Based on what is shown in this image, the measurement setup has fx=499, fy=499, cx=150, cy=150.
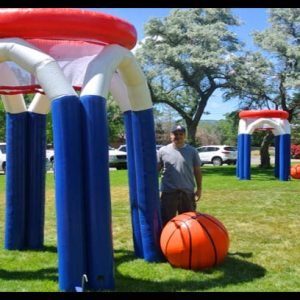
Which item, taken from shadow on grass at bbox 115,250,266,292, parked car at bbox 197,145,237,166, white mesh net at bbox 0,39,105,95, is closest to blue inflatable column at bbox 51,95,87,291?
shadow on grass at bbox 115,250,266,292

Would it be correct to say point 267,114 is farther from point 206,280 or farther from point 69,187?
point 69,187

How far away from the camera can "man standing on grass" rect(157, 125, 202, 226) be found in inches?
272

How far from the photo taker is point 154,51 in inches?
1072

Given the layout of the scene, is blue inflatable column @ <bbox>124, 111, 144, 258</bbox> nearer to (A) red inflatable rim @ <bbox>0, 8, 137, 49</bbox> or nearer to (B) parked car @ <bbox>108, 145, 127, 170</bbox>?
(A) red inflatable rim @ <bbox>0, 8, 137, 49</bbox>

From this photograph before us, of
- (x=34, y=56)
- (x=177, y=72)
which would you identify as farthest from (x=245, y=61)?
(x=34, y=56)

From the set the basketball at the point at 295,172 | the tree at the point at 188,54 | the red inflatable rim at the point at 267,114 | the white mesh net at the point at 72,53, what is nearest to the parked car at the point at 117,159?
the tree at the point at 188,54

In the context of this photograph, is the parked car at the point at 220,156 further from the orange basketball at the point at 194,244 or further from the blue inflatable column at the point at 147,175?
the orange basketball at the point at 194,244

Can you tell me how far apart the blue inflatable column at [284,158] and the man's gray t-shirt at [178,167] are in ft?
46.1

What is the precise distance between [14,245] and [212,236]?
307 centimetres

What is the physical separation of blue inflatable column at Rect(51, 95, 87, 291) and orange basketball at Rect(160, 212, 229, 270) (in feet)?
4.71

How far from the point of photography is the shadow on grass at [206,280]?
5473 millimetres
